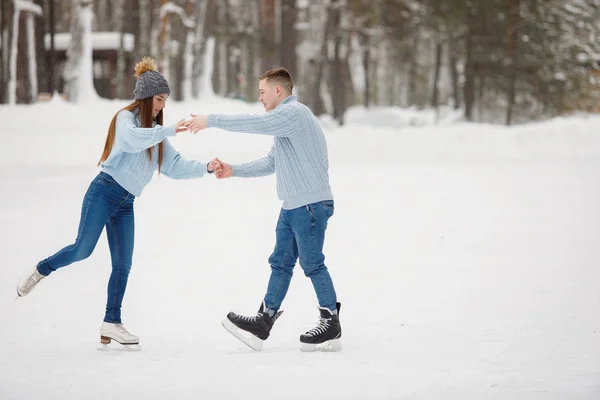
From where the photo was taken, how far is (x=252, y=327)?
6.09 meters

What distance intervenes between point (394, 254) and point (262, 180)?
868 centimetres

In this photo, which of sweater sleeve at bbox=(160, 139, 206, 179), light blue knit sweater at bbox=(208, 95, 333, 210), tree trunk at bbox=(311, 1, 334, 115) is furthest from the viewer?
tree trunk at bbox=(311, 1, 334, 115)

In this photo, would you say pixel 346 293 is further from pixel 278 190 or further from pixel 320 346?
pixel 278 190

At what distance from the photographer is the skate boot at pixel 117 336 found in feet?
19.7

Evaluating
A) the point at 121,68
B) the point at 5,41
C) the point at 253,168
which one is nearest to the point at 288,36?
the point at 121,68

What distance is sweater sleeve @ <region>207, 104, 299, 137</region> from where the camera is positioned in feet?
18.9

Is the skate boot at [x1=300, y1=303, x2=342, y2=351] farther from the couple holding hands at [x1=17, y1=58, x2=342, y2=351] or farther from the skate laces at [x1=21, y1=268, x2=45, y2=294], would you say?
the skate laces at [x1=21, y1=268, x2=45, y2=294]

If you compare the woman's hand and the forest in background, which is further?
the forest in background

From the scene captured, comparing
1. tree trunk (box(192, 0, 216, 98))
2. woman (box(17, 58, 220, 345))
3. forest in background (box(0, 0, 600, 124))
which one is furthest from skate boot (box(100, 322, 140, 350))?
tree trunk (box(192, 0, 216, 98))

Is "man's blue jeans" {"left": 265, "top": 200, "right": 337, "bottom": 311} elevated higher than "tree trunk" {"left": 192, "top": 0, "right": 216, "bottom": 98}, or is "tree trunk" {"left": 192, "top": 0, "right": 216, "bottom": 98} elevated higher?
"tree trunk" {"left": 192, "top": 0, "right": 216, "bottom": 98}

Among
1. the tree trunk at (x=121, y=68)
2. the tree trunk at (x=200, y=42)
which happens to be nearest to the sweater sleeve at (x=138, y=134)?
the tree trunk at (x=200, y=42)

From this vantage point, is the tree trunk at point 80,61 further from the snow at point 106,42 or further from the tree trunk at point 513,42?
the tree trunk at point 513,42

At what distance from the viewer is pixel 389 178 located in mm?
19031

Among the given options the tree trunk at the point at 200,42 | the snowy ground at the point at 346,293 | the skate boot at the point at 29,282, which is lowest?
the snowy ground at the point at 346,293
